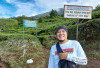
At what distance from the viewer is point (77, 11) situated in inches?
101

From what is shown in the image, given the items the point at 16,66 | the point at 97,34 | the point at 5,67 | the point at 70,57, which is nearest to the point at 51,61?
the point at 70,57

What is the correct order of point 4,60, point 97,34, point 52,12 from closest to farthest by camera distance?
point 4,60 < point 97,34 < point 52,12

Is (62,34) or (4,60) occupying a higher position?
(62,34)

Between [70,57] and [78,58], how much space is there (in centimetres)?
9

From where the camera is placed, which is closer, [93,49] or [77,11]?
[77,11]

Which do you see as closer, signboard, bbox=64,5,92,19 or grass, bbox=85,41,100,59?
signboard, bbox=64,5,92,19

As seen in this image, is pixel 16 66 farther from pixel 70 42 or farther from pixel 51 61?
pixel 70 42

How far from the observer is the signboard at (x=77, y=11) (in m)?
2.51

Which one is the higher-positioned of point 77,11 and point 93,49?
point 77,11

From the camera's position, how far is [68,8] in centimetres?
252

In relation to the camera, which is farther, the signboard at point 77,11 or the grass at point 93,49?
the grass at point 93,49

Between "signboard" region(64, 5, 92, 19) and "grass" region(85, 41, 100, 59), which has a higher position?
"signboard" region(64, 5, 92, 19)

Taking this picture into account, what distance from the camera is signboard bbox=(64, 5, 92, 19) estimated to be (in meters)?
2.51

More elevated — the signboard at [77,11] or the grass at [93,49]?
the signboard at [77,11]
